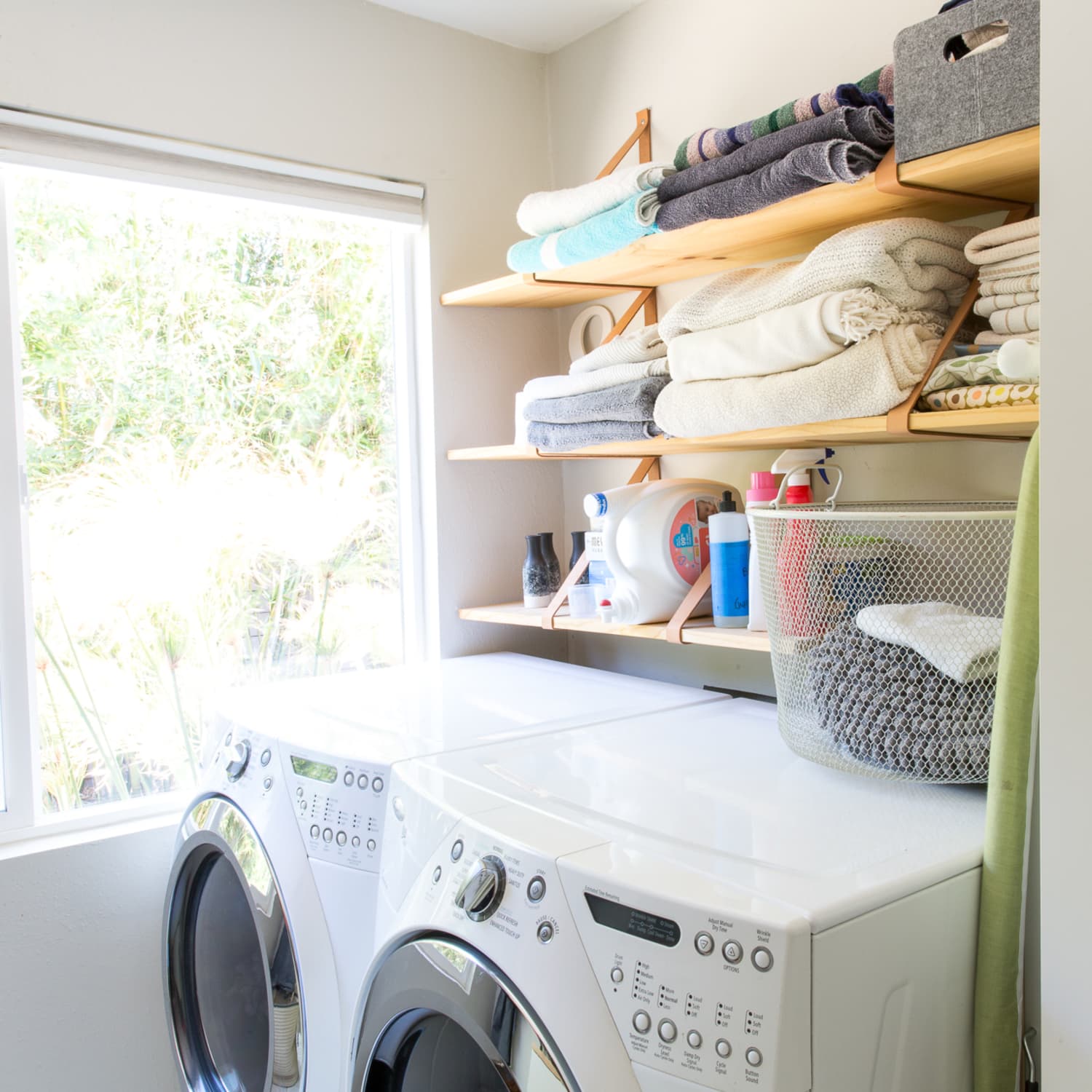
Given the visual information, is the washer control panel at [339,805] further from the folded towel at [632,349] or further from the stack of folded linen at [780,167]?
the stack of folded linen at [780,167]

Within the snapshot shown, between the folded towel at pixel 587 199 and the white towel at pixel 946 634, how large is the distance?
0.79 metres

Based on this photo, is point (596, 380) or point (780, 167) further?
point (596, 380)

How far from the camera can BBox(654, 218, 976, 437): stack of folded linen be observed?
4.12ft

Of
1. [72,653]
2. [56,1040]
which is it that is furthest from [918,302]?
[56,1040]

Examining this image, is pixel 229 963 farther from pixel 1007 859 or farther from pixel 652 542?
pixel 1007 859

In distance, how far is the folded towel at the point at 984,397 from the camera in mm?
1109

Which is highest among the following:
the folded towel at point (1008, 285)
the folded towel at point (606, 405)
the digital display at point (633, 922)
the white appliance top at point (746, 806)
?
the folded towel at point (1008, 285)

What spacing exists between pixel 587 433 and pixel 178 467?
0.80 metres

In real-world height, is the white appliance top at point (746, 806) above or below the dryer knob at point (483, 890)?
above

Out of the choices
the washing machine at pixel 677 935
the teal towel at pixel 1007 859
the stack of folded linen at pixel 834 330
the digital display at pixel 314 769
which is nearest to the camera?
the washing machine at pixel 677 935

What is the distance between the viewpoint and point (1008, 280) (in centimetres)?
121

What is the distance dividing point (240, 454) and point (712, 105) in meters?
1.13

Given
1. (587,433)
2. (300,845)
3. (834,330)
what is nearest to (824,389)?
(834,330)

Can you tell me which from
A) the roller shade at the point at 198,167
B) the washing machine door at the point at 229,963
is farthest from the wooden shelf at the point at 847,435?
the washing machine door at the point at 229,963
